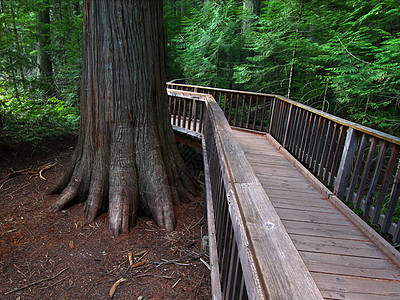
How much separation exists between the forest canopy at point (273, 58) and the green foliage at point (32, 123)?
0.02m

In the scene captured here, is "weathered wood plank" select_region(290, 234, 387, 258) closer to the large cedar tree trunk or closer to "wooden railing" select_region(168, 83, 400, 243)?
"wooden railing" select_region(168, 83, 400, 243)

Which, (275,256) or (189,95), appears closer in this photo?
(275,256)

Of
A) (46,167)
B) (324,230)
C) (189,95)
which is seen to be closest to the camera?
(324,230)

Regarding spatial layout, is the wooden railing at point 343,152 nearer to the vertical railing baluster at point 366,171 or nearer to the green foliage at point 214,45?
the vertical railing baluster at point 366,171

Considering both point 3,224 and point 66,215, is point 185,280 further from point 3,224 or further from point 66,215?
point 3,224

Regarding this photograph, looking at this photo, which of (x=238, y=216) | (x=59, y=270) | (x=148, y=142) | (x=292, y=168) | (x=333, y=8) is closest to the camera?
(x=238, y=216)

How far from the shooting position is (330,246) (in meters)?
2.34

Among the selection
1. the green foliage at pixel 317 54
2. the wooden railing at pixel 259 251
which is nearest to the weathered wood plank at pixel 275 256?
the wooden railing at pixel 259 251

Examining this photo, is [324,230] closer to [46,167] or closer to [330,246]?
[330,246]

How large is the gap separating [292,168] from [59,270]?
372 centimetres

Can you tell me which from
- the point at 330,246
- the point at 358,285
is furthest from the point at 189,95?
the point at 358,285

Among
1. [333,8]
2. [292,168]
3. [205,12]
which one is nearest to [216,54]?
[205,12]

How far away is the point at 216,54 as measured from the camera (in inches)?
386

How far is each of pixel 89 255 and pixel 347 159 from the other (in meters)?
3.29
